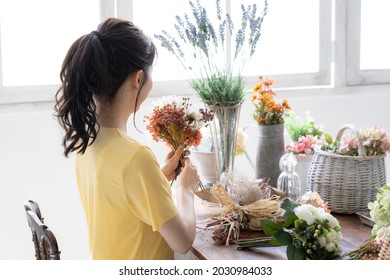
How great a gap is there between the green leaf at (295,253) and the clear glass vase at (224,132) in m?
0.71

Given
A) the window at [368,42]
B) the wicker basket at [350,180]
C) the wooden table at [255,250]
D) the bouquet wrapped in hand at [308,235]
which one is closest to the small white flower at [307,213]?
the bouquet wrapped in hand at [308,235]

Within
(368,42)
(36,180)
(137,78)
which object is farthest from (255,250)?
(368,42)

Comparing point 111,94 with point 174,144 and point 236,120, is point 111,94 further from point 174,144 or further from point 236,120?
point 236,120

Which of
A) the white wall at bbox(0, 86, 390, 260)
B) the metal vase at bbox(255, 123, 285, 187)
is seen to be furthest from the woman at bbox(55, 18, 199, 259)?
the white wall at bbox(0, 86, 390, 260)

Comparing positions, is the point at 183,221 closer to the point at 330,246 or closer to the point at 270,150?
the point at 330,246

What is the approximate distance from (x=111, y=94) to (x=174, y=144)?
1.35 feet

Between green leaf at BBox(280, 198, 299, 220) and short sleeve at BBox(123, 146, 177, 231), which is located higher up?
short sleeve at BBox(123, 146, 177, 231)

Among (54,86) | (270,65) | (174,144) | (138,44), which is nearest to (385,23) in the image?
(270,65)

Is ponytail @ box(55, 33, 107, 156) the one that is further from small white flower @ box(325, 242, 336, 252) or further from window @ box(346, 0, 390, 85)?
window @ box(346, 0, 390, 85)

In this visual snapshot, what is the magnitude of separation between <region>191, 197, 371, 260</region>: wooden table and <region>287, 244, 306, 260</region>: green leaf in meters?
0.10

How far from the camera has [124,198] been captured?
6.45ft

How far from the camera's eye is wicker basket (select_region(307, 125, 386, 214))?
7.73 feet

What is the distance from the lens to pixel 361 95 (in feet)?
13.5

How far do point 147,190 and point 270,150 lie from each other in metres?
0.89
